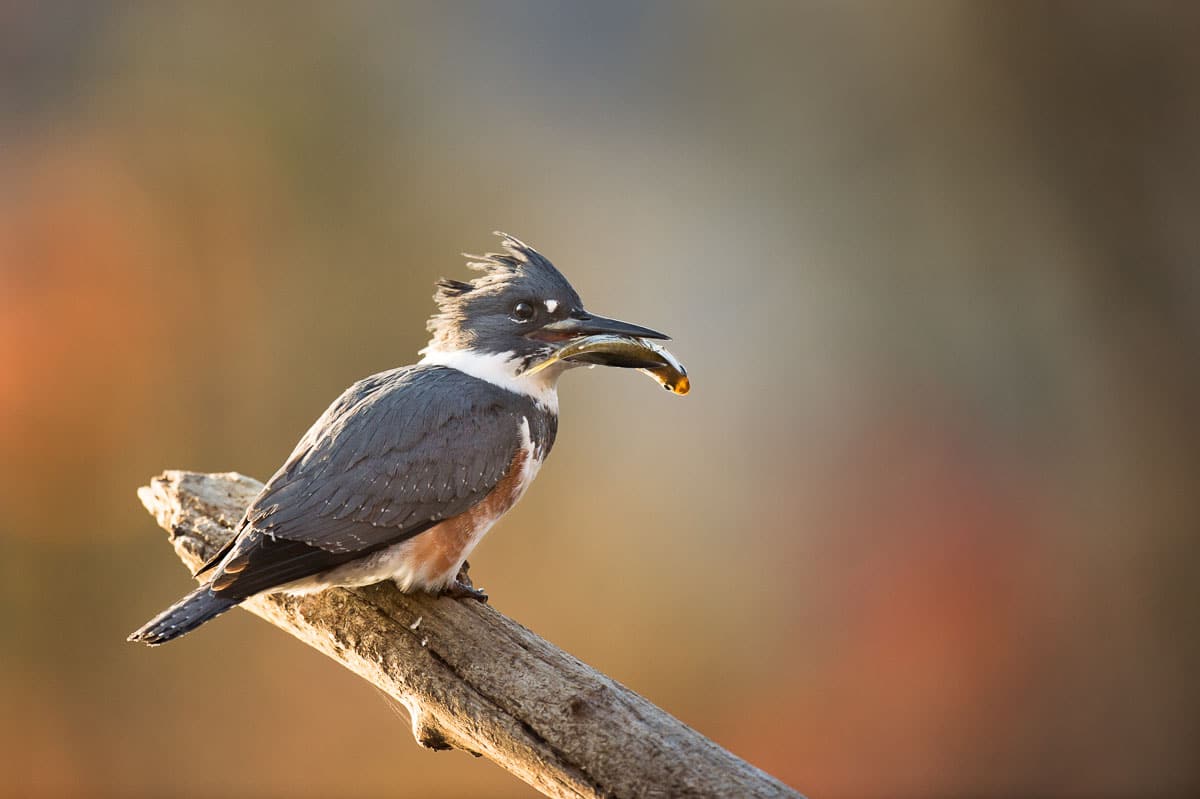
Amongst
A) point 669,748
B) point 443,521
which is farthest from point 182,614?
point 669,748

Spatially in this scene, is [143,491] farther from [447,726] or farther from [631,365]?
[631,365]

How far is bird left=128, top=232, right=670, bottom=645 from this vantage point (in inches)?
74.7

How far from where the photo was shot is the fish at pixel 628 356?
6.94 feet

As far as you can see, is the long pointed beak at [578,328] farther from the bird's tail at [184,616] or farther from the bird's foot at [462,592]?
the bird's tail at [184,616]

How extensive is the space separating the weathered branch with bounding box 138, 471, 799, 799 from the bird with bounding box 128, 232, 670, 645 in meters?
0.10

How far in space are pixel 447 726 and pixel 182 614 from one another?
537 mm

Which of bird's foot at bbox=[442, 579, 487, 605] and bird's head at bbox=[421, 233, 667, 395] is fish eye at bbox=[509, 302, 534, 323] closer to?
bird's head at bbox=[421, 233, 667, 395]

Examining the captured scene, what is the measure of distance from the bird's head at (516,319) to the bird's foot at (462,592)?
0.45 m

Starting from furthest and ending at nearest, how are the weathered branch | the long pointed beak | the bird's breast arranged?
the long pointed beak
the bird's breast
the weathered branch

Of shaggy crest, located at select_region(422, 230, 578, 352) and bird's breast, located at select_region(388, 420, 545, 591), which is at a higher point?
shaggy crest, located at select_region(422, 230, 578, 352)

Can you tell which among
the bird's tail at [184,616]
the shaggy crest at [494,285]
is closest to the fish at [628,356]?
the shaggy crest at [494,285]

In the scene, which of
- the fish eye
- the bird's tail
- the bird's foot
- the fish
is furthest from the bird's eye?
the bird's tail

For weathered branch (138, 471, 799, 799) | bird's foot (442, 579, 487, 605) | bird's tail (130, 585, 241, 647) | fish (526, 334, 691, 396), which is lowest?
bird's tail (130, 585, 241, 647)

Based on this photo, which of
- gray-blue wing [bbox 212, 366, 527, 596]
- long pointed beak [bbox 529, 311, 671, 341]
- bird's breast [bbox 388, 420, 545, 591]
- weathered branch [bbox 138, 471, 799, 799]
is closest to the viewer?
weathered branch [bbox 138, 471, 799, 799]
